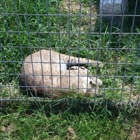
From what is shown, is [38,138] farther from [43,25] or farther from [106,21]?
[106,21]

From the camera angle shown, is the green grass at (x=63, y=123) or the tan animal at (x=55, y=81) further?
the tan animal at (x=55, y=81)

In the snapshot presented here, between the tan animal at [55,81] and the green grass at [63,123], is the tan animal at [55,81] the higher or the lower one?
the higher one

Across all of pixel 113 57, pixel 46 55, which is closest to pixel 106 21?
pixel 113 57

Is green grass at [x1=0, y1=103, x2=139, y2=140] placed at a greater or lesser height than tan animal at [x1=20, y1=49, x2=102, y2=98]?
lesser

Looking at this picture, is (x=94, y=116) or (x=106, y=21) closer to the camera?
(x=94, y=116)

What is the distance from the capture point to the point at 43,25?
3.90 m

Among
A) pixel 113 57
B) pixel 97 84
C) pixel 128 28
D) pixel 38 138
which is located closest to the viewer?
pixel 38 138

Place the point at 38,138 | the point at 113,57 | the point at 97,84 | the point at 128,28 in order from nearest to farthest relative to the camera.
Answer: the point at 38,138
the point at 97,84
the point at 113,57
the point at 128,28

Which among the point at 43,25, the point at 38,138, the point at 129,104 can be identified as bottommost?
the point at 38,138

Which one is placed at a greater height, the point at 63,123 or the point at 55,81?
the point at 55,81

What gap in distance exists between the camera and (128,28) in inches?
157

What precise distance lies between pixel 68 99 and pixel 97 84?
0.99 feet

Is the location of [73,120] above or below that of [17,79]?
below

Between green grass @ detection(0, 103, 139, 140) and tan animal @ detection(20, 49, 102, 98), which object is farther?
tan animal @ detection(20, 49, 102, 98)
